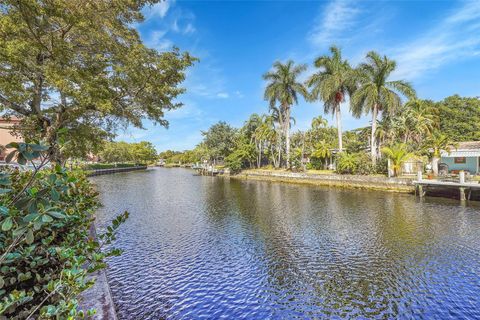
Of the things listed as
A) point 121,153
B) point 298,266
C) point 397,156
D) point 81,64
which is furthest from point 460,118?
point 121,153

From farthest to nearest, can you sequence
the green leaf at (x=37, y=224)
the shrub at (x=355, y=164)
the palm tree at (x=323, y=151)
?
the palm tree at (x=323, y=151) < the shrub at (x=355, y=164) < the green leaf at (x=37, y=224)

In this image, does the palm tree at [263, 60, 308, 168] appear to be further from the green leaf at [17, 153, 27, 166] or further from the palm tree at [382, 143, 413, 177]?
the green leaf at [17, 153, 27, 166]

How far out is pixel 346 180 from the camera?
31188mm

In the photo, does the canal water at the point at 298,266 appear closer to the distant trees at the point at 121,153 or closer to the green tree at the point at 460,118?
the green tree at the point at 460,118

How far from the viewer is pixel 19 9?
6.59m

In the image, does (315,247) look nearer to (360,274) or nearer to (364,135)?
(360,274)

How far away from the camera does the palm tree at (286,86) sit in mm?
40344

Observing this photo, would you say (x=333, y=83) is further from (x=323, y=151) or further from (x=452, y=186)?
(x=452, y=186)

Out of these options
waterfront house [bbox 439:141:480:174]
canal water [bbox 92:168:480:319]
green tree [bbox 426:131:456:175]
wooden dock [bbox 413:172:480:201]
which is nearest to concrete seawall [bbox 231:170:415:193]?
wooden dock [bbox 413:172:480:201]

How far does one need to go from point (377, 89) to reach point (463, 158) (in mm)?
14647

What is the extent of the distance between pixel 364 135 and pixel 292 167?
602 inches

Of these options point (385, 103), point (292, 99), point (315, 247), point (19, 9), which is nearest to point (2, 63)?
point (19, 9)

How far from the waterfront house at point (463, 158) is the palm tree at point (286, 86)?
66.0 ft

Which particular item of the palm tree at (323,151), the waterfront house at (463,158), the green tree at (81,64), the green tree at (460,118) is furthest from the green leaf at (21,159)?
the green tree at (460,118)
